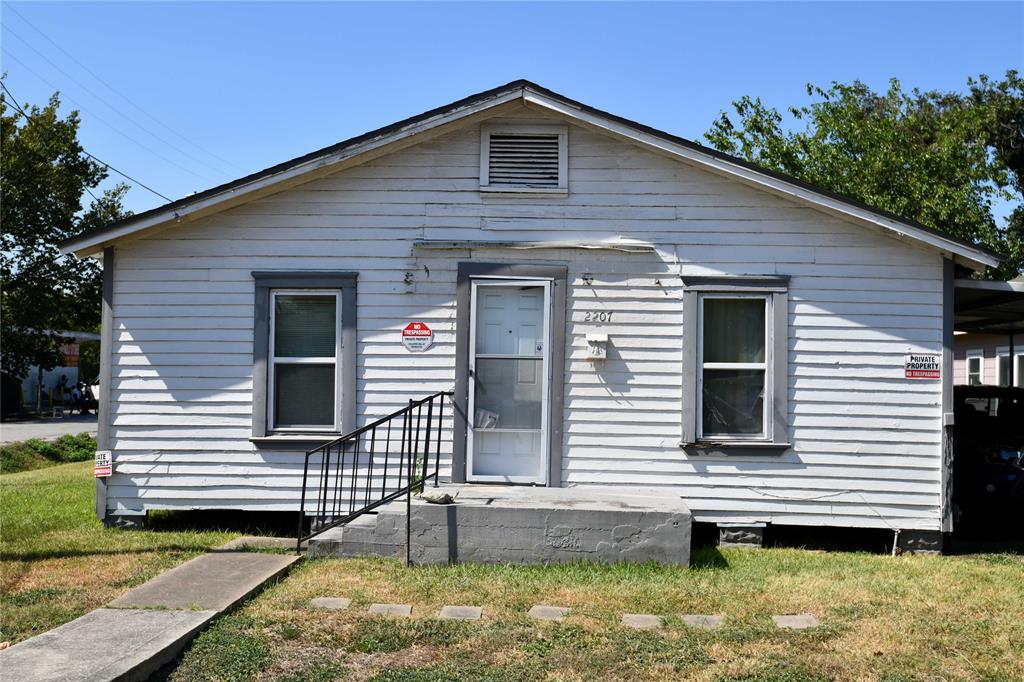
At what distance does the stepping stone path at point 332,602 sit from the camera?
6.63 meters

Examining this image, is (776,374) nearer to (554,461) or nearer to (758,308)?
(758,308)

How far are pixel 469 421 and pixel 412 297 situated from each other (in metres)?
1.33

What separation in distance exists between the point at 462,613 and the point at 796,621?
87.0 inches

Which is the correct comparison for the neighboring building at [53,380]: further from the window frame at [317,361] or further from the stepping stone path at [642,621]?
the stepping stone path at [642,621]

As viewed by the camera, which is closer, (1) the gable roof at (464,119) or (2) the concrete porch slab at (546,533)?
(2) the concrete porch slab at (546,533)

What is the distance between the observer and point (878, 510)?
9242mm

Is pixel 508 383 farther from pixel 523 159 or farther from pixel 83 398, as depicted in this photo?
pixel 83 398

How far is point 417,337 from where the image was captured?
31.0 feet

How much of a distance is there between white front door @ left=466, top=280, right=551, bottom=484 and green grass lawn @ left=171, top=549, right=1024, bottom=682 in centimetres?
168

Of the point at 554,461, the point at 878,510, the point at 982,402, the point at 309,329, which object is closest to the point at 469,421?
the point at 554,461

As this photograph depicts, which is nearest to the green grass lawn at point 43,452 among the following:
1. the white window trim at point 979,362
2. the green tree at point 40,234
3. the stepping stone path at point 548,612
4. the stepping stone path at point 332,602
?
the green tree at point 40,234

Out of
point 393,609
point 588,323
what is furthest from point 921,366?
point 393,609

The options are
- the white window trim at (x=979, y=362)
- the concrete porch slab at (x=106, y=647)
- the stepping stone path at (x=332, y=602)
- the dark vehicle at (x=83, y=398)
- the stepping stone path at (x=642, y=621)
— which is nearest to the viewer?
the concrete porch slab at (x=106, y=647)

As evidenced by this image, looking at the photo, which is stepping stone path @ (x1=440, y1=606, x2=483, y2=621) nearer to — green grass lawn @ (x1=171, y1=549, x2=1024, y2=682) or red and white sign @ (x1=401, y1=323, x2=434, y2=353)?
green grass lawn @ (x1=171, y1=549, x2=1024, y2=682)
